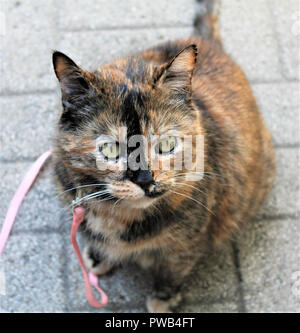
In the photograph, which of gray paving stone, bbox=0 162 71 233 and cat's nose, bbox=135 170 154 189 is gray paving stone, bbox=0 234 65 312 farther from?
cat's nose, bbox=135 170 154 189

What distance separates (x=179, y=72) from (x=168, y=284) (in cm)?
94

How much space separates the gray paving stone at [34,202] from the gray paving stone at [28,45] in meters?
0.50

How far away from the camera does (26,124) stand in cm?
260

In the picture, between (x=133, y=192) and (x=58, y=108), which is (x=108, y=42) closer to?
(x=58, y=108)

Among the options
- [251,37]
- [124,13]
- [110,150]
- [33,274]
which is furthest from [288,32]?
[33,274]

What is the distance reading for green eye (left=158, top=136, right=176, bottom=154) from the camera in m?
1.61

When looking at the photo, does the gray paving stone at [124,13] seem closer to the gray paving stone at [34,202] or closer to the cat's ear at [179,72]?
the gray paving stone at [34,202]

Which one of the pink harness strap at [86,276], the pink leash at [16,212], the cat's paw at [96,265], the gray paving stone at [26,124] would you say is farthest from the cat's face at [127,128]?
the gray paving stone at [26,124]

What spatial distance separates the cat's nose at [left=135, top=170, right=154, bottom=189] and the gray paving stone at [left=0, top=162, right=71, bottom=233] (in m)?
0.80

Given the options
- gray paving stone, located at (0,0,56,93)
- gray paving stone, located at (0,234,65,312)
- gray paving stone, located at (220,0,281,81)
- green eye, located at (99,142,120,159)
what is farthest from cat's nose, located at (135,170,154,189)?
gray paving stone, located at (220,0,281,81)

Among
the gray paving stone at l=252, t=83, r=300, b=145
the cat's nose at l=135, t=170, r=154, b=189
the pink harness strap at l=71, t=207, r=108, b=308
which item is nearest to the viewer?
the cat's nose at l=135, t=170, r=154, b=189

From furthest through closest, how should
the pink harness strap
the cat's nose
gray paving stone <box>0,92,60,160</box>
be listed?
gray paving stone <box>0,92,60,160</box> < the pink harness strap < the cat's nose

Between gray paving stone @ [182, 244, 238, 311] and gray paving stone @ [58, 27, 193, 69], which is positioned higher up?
gray paving stone @ [58, 27, 193, 69]

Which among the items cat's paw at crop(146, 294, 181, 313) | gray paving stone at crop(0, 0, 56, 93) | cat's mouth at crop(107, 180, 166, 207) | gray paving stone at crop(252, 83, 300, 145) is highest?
gray paving stone at crop(0, 0, 56, 93)
